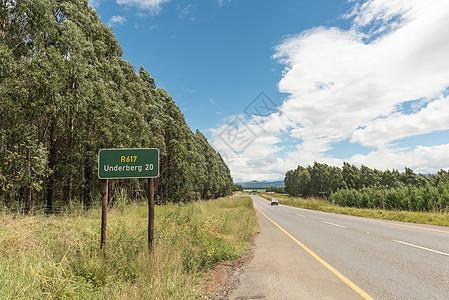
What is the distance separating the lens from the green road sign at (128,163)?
190 inches

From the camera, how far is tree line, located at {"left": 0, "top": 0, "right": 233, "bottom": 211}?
9.58 meters

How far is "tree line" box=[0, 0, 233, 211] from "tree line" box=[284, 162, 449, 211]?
25.6m

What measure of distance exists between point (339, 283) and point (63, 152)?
57.3ft

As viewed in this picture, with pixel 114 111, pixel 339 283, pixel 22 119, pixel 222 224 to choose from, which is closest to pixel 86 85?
pixel 114 111

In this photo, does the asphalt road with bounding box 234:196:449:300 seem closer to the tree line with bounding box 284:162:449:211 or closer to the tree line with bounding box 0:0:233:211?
the tree line with bounding box 0:0:233:211

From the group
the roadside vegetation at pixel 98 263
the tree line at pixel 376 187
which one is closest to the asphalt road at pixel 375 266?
the roadside vegetation at pixel 98 263

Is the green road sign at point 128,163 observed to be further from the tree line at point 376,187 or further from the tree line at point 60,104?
the tree line at point 376,187

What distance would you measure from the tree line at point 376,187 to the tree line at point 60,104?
84.0 ft

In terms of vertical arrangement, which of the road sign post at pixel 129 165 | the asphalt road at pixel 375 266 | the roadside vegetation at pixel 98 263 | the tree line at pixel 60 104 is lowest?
the asphalt road at pixel 375 266

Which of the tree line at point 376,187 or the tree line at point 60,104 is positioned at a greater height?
the tree line at point 60,104

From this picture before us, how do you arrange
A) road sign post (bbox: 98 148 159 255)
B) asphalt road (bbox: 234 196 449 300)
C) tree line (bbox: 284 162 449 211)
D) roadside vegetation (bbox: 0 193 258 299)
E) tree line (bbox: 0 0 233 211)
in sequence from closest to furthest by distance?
roadside vegetation (bbox: 0 193 258 299)
asphalt road (bbox: 234 196 449 300)
road sign post (bbox: 98 148 159 255)
tree line (bbox: 0 0 233 211)
tree line (bbox: 284 162 449 211)

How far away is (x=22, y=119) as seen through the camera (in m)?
9.91

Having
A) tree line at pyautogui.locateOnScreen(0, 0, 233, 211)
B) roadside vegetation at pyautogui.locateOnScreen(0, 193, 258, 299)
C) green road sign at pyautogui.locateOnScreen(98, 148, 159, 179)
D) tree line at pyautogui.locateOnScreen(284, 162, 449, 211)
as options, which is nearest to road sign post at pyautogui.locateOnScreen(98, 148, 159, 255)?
green road sign at pyautogui.locateOnScreen(98, 148, 159, 179)

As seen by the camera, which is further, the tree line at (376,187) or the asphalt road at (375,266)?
the tree line at (376,187)
